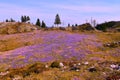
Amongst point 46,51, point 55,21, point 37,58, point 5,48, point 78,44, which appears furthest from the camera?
point 55,21

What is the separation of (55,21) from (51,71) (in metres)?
169

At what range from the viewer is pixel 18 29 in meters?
133

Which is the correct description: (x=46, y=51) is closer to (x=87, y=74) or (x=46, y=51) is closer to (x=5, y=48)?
(x=5, y=48)

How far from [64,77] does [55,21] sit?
171062mm

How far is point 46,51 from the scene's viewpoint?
52.4m

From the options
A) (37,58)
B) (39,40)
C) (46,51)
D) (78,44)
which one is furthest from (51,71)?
(39,40)

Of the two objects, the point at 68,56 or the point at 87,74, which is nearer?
the point at 87,74

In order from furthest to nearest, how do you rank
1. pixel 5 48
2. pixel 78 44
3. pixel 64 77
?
pixel 5 48
pixel 78 44
pixel 64 77

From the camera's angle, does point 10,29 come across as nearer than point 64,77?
No

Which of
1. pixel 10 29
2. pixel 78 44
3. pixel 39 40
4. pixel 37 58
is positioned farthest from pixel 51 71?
pixel 10 29

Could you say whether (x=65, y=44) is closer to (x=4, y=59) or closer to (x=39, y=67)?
(x=4, y=59)

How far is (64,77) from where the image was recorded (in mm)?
21812

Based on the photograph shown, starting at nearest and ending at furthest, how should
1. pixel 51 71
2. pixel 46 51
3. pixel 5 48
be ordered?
pixel 51 71 → pixel 46 51 → pixel 5 48

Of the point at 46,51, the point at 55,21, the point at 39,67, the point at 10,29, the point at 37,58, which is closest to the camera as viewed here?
the point at 39,67
